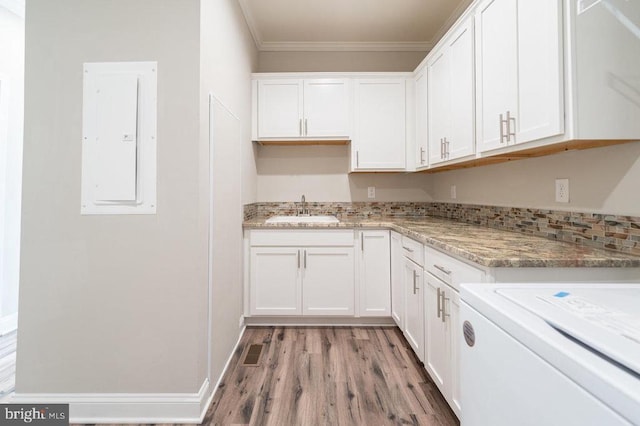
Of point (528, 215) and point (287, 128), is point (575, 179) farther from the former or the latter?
point (287, 128)

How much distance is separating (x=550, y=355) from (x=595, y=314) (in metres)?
0.21

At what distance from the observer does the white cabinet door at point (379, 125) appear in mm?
2754

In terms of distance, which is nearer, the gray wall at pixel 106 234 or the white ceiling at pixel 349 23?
the gray wall at pixel 106 234

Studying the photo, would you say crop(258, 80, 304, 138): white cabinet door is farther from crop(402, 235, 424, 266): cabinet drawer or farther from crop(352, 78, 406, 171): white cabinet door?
crop(402, 235, 424, 266): cabinet drawer

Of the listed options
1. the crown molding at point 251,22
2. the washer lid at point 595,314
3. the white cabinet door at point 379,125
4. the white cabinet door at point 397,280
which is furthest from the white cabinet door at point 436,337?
the crown molding at point 251,22

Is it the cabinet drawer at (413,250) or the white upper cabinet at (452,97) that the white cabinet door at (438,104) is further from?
the cabinet drawer at (413,250)

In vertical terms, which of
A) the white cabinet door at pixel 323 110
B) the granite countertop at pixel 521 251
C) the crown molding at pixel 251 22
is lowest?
the granite countertop at pixel 521 251

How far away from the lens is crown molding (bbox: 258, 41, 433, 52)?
9.99 feet

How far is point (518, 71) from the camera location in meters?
1.38

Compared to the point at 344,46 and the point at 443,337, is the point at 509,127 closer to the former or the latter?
the point at 443,337

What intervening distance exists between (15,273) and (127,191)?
1968 mm

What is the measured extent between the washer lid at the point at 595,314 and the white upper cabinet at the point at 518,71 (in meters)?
0.78

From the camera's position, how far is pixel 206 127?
1577 mm

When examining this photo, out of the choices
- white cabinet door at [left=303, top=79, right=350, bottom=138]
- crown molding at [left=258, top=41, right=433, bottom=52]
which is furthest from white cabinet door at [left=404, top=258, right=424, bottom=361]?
crown molding at [left=258, top=41, right=433, bottom=52]
